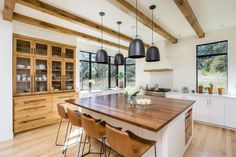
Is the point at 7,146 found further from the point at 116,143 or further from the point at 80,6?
the point at 80,6

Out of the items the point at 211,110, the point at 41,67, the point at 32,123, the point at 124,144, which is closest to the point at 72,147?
the point at 32,123

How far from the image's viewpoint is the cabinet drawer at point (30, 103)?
319cm

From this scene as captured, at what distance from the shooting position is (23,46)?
3451 mm

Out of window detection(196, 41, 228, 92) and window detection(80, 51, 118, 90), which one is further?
window detection(80, 51, 118, 90)

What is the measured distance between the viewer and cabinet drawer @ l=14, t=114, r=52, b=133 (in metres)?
3.18

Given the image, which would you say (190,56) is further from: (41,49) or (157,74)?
(41,49)

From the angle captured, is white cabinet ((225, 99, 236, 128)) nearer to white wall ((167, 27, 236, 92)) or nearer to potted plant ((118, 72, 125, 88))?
white wall ((167, 27, 236, 92))

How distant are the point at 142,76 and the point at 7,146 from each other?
199 inches

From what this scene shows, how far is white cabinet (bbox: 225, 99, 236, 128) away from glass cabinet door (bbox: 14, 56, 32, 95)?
537 centimetres

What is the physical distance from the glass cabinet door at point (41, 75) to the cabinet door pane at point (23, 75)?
0.18 metres

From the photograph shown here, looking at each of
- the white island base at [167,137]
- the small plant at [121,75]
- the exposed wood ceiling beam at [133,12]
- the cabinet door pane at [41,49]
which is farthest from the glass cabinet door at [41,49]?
the small plant at [121,75]

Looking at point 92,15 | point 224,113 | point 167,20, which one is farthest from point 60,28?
point 224,113

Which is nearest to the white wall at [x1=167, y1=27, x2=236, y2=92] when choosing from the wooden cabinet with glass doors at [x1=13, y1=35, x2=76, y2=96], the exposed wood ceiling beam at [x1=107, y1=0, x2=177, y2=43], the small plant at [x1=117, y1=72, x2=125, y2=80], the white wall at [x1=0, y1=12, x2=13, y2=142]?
the exposed wood ceiling beam at [x1=107, y1=0, x2=177, y2=43]

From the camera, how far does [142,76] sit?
614 cm
